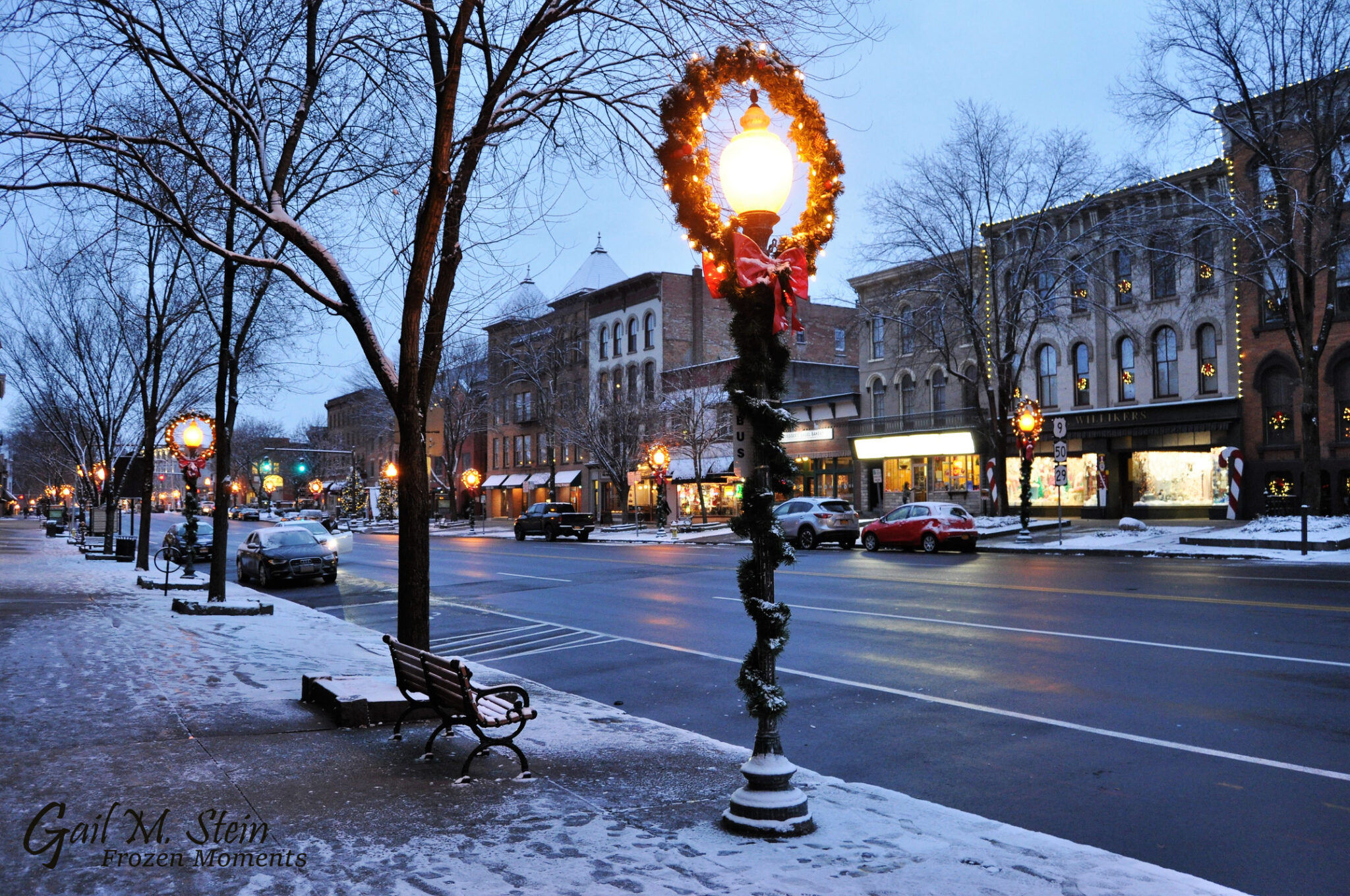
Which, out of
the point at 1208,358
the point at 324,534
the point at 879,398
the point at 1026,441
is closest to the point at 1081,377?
the point at 1208,358

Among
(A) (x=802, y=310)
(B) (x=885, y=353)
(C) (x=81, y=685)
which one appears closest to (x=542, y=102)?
(C) (x=81, y=685)

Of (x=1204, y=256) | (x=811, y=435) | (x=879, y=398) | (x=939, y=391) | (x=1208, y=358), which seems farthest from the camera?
(x=811, y=435)

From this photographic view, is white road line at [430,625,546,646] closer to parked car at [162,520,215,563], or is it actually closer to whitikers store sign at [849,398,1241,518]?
parked car at [162,520,215,563]

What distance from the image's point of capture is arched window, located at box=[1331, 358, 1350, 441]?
3152 centimetres

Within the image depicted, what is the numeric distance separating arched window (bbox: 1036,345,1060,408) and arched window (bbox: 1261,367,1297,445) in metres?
8.42

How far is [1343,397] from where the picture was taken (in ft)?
104

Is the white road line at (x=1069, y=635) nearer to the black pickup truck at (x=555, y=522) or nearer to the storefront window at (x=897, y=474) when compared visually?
the black pickup truck at (x=555, y=522)

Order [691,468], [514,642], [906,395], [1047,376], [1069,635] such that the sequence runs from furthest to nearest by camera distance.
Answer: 1. [691,468]
2. [906,395]
3. [1047,376]
4. [514,642]
5. [1069,635]

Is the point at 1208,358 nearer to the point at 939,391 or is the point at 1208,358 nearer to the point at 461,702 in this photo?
the point at 939,391

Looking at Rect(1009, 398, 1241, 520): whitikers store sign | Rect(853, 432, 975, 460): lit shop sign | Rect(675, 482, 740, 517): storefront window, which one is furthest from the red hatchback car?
Rect(675, 482, 740, 517): storefront window

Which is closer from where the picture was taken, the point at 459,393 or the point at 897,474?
the point at 897,474

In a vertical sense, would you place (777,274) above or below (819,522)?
above

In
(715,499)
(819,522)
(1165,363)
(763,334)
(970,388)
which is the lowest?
(819,522)

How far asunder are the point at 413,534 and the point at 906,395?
40476mm
